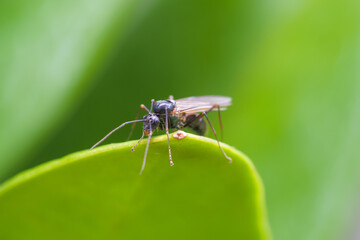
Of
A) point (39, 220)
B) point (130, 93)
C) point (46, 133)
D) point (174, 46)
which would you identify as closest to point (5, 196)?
point (39, 220)

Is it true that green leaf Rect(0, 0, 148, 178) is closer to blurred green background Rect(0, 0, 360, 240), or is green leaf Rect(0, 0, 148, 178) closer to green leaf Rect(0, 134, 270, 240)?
blurred green background Rect(0, 0, 360, 240)

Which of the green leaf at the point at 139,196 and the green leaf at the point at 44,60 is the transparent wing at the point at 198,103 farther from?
the green leaf at the point at 139,196

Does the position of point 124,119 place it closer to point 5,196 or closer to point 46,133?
point 46,133

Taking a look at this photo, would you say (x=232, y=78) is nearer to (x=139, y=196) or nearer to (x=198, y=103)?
(x=198, y=103)

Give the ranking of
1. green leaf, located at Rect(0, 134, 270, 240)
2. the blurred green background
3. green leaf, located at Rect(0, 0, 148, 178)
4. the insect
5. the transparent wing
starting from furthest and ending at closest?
1. the transparent wing
2. the insect
3. the blurred green background
4. green leaf, located at Rect(0, 0, 148, 178)
5. green leaf, located at Rect(0, 134, 270, 240)

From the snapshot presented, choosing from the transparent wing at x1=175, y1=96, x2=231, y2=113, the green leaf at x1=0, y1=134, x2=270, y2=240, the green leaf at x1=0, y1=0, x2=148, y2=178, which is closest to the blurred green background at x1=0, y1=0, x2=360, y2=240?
the green leaf at x1=0, y1=0, x2=148, y2=178

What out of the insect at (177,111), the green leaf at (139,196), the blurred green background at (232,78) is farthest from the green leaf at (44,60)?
the green leaf at (139,196)
